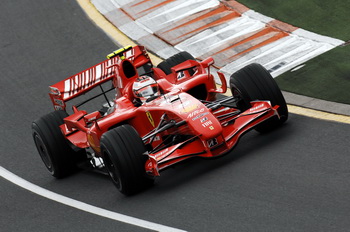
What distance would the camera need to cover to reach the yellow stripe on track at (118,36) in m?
11.9

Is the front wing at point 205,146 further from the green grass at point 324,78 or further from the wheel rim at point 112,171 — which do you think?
the green grass at point 324,78

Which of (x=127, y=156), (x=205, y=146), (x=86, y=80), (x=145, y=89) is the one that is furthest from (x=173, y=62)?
(x=127, y=156)

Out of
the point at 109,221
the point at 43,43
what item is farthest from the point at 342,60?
the point at 43,43

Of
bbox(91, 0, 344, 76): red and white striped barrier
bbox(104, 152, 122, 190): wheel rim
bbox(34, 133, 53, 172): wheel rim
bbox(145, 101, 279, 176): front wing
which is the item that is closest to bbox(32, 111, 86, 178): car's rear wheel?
bbox(34, 133, 53, 172): wheel rim

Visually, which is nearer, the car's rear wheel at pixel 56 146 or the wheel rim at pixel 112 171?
the wheel rim at pixel 112 171

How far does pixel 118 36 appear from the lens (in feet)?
58.9

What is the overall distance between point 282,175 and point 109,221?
2.32 metres

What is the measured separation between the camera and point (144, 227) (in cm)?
969

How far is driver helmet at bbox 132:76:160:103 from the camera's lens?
11.8 metres

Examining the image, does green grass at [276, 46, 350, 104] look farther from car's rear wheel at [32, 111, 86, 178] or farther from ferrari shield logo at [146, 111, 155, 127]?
car's rear wheel at [32, 111, 86, 178]

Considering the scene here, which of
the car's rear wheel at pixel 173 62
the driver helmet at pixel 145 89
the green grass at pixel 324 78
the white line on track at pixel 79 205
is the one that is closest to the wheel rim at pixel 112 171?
the white line on track at pixel 79 205

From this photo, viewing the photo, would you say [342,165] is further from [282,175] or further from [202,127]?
[202,127]

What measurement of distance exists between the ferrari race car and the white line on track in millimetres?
422

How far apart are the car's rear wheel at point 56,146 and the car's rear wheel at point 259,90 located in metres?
2.84
